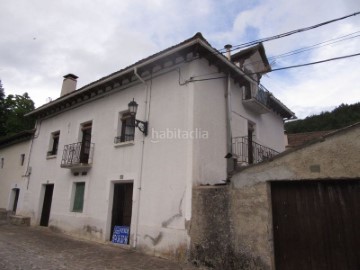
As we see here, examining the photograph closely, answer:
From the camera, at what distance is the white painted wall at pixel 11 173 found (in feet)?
48.0

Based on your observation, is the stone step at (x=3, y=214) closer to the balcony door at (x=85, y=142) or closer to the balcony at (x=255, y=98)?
the balcony door at (x=85, y=142)

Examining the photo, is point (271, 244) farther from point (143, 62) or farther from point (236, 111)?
point (143, 62)

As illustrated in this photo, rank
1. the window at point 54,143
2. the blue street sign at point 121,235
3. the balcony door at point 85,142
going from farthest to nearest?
the window at point 54,143
the balcony door at point 85,142
the blue street sign at point 121,235

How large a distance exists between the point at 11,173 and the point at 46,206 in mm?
4996

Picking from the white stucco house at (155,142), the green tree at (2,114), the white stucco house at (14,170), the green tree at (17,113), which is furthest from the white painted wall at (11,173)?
the green tree at (2,114)

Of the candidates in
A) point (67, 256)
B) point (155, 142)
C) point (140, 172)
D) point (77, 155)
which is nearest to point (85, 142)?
point (77, 155)

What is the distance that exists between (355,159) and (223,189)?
8.71 ft

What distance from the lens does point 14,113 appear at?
26.4 m

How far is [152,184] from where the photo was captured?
25.7 feet

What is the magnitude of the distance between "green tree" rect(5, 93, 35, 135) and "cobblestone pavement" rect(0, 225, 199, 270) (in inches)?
747

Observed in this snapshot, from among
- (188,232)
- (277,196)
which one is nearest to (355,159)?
(277,196)

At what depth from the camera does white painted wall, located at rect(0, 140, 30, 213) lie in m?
14.6

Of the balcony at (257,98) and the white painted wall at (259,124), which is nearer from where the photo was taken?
the white painted wall at (259,124)

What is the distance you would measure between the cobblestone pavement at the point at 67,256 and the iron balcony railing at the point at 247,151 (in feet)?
12.7
